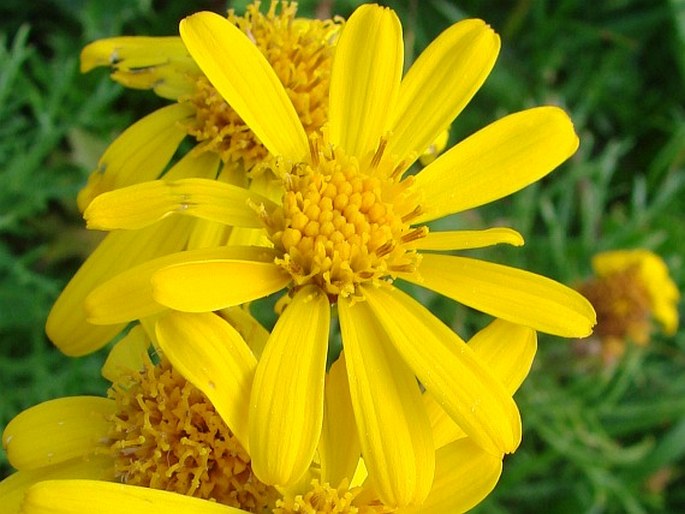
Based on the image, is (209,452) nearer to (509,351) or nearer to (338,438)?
(338,438)

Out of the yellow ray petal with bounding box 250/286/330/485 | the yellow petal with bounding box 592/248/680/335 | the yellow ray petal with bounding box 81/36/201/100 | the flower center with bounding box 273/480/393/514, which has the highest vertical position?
the yellow ray petal with bounding box 81/36/201/100

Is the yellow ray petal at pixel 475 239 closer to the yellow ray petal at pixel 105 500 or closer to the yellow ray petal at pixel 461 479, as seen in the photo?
the yellow ray petal at pixel 461 479

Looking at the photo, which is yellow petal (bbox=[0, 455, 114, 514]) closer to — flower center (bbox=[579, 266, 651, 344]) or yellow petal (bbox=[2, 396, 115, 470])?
yellow petal (bbox=[2, 396, 115, 470])

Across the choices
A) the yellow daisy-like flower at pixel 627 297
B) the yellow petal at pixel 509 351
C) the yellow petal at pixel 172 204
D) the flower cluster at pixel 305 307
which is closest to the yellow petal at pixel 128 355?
the flower cluster at pixel 305 307

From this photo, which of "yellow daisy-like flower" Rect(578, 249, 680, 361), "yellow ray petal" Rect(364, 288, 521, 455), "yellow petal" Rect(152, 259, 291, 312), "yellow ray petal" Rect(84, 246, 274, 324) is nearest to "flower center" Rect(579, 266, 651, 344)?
"yellow daisy-like flower" Rect(578, 249, 680, 361)

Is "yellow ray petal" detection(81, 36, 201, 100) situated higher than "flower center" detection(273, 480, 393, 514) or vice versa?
"yellow ray petal" detection(81, 36, 201, 100)

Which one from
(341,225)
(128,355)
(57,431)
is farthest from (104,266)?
(341,225)

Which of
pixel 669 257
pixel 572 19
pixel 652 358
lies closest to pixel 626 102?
pixel 572 19

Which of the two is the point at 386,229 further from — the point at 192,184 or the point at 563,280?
the point at 563,280
